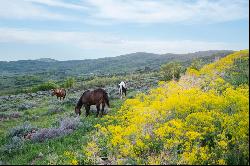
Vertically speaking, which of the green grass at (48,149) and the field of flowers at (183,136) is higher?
the field of flowers at (183,136)

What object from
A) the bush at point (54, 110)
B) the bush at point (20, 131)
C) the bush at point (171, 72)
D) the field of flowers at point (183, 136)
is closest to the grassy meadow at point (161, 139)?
the field of flowers at point (183, 136)

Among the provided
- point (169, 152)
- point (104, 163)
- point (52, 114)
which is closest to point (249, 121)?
point (169, 152)

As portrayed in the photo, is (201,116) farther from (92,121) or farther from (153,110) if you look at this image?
(92,121)

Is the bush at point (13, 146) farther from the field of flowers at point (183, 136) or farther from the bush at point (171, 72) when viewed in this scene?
the bush at point (171, 72)

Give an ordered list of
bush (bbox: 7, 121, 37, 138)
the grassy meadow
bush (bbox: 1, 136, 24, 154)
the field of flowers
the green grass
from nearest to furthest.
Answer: the field of flowers, the grassy meadow, the green grass, bush (bbox: 1, 136, 24, 154), bush (bbox: 7, 121, 37, 138)

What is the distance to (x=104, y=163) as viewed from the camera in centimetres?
962

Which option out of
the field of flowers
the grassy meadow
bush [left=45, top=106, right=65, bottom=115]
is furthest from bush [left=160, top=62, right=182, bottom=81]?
the field of flowers

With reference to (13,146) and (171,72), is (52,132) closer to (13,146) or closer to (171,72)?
(13,146)

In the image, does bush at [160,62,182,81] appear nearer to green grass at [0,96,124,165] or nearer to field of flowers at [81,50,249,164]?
green grass at [0,96,124,165]

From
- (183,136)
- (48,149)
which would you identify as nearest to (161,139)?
(183,136)

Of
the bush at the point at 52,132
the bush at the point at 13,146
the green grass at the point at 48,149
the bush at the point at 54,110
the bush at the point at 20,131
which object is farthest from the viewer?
the bush at the point at 54,110

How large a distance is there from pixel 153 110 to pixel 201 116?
2.42 m

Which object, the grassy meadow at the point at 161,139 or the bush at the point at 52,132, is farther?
the bush at the point at 52,132

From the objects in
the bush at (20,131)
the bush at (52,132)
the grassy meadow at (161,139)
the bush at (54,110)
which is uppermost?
the grassy meadow at (161,139)
